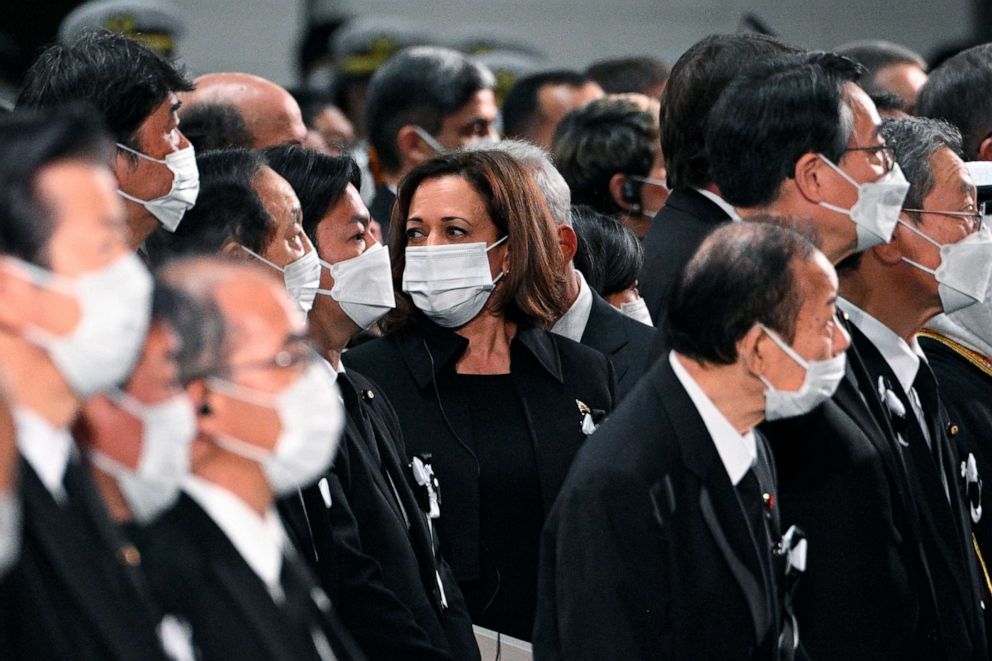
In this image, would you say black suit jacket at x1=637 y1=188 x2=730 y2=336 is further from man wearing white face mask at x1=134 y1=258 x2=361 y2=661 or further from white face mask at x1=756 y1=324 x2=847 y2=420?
man wearing white face mask at x1=134 y1=258 x2=361 y2=661

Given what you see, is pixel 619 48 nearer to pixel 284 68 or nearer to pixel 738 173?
pixel 284 68

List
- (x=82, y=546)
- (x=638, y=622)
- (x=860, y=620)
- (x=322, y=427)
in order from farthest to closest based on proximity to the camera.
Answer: (x=860, y=620) → (x=638, y=622) → (x=322, y=427) → (x=82, y=546)

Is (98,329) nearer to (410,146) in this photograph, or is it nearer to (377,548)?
(377,548)

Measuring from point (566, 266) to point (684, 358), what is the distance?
1.28m

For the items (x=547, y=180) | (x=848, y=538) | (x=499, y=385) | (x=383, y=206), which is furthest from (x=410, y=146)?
(x=848, y=538)

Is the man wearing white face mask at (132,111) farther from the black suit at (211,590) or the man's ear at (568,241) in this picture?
the black suit at (211,590)

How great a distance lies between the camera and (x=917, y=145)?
14.9 ft

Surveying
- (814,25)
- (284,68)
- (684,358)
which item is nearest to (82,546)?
(684,358)

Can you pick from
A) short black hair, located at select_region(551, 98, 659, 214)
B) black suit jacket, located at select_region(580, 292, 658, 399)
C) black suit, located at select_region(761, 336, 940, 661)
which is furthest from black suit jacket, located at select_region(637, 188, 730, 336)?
short black hair, located at select_region(551, 98, 659, 214)

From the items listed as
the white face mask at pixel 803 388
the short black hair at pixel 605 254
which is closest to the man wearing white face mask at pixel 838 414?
the white face mask at pixel 803 388

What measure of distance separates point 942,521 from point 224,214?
1.84m

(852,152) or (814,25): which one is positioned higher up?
(852,152)

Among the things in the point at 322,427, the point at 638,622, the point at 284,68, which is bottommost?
the point at 284,68

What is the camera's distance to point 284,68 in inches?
551
